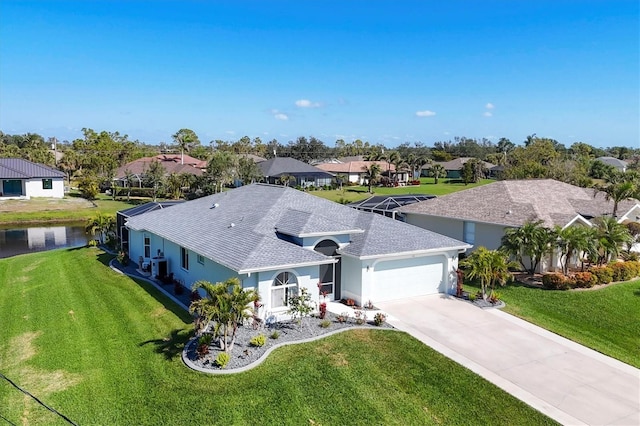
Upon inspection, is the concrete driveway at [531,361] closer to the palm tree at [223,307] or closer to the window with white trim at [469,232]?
the palm tree at [223,307]

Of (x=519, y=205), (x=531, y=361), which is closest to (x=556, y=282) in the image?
(x=519, y=205)

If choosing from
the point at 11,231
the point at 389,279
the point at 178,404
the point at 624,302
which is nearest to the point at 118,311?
the point at 178,404

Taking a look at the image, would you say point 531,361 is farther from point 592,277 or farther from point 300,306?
point 592,277

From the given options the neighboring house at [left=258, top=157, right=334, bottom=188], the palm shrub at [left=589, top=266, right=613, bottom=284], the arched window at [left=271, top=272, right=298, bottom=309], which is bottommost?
the palm shrub at [left=589, top=266, right=613, bottom=284]

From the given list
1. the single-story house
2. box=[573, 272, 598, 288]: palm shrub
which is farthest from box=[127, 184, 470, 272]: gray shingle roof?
box=[573, 272, 598, 288]: palm shrub

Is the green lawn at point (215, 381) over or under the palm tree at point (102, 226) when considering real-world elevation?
under

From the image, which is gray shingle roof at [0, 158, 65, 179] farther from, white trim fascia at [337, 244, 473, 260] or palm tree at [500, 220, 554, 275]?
palm tree at [500, 220, 554, 275]

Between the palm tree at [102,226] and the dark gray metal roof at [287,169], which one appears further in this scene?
the dark gray metal roof at [287,169]

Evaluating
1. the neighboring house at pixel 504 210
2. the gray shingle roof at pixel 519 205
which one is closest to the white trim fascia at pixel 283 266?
the neighboring house at pixel 504 210

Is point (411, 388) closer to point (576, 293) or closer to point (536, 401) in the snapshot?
point (536, 401)
